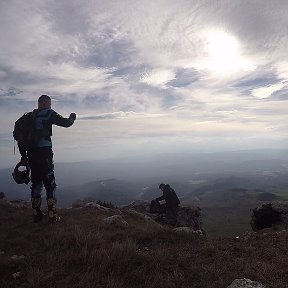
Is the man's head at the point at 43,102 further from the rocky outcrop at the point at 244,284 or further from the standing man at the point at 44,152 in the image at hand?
the rocky outcrop at the point at 244,284

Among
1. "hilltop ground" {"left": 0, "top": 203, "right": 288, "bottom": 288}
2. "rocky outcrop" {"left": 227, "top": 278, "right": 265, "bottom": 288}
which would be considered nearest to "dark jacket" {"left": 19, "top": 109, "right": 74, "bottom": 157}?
"hilltop ground" {"left": 0, "top": 203, "right": 288, "bottom": 288}

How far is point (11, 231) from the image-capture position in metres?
10.7

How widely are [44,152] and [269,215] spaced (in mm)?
10209

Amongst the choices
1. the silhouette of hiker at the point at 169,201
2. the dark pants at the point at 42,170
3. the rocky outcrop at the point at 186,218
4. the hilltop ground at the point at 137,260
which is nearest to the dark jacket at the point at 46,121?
the dark pants at the point at 42,170

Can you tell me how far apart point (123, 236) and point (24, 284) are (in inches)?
146

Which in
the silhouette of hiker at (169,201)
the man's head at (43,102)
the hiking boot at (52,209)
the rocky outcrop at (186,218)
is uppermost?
the man's head at (43,102)

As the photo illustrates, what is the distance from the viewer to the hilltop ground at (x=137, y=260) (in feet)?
19.7

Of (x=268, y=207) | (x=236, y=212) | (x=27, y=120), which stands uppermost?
(x=27, y=120)

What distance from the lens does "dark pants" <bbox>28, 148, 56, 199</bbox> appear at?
1111 centimetres

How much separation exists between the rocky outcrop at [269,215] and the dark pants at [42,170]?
923 centimetres

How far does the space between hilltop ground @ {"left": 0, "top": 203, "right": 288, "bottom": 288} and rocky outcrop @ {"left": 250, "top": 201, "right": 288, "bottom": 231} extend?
5.58m

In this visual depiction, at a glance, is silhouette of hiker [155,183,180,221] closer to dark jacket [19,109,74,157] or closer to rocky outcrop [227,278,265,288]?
dark jacket [19,109,74,157]

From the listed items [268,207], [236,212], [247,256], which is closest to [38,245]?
[247,256]

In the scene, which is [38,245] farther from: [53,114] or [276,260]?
[276,260]
